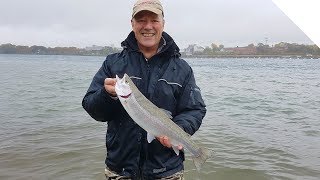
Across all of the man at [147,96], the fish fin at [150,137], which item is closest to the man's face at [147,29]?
the man at [147,96]

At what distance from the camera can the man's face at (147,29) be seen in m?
4.33

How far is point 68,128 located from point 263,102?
1335 cm

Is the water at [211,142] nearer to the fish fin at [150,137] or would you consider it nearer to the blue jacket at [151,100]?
the blue jacket at [151,100]

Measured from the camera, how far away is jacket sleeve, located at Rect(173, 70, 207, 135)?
14.2 ft

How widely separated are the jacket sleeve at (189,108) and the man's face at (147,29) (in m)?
0.60

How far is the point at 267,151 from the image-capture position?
38.7 ft

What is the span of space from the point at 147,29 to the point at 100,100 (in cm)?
98

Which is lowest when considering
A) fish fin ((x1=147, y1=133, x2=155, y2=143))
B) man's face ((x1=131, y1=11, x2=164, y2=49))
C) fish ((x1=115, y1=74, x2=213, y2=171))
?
→ fish fin ((x1=147, y1=133, x2=155, y2=143))

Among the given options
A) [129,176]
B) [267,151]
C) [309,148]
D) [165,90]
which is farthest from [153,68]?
[309,148]

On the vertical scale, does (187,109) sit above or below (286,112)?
above

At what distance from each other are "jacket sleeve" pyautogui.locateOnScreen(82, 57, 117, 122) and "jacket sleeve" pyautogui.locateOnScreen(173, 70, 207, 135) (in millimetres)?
746

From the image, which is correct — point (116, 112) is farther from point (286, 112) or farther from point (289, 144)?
point (286, 112)

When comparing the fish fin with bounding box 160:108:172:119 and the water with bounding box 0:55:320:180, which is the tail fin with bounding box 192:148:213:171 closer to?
the fish fin with bounding box 160:108:172:119

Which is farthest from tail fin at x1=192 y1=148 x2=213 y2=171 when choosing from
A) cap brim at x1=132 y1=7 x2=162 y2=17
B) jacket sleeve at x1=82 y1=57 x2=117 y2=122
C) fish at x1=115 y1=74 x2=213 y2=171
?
cap brim at x1=132 y1=7 x2=162 y2=17
